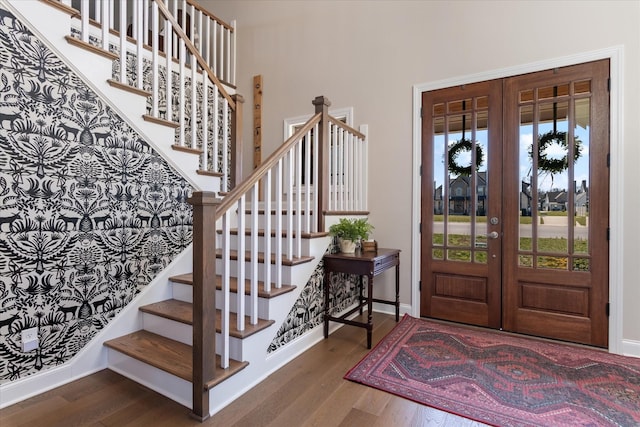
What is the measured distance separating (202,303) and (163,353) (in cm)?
68

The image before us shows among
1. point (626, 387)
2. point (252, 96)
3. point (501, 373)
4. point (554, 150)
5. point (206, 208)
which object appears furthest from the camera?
point (252, 96)

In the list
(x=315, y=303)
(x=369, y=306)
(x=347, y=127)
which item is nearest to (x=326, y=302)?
(x=315, y=303)

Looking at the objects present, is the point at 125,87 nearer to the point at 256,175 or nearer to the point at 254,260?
the point at 256,175

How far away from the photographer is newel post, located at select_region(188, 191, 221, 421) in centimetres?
177

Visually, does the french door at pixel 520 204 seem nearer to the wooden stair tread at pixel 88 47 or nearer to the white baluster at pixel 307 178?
the white baluster at pixel 307 178

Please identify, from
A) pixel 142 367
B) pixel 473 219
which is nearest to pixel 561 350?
pixel 473 219

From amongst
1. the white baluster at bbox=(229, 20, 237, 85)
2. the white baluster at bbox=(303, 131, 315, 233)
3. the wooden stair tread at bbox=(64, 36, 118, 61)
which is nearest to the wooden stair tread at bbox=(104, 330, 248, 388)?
the white baluster at bbox=(303, 131, 315, 233)

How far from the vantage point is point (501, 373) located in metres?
2.26

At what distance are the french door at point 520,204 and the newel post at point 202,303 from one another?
2.36m

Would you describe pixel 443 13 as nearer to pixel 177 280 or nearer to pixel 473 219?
pixel 473 219

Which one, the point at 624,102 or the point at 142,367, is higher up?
the point at 624,102

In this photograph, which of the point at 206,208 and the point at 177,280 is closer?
the point at 206,208

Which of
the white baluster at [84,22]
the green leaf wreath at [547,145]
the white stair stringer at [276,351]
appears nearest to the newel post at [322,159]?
the white stair stringer at [276,351]

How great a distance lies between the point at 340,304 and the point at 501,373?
1.44 meters
